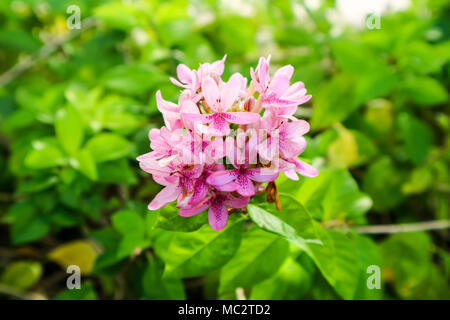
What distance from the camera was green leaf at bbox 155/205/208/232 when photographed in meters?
0.72

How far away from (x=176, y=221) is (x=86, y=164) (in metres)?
0.52

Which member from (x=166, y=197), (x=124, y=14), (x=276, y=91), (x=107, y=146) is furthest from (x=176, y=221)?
(x=124, y=14)

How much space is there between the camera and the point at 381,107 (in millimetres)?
1581

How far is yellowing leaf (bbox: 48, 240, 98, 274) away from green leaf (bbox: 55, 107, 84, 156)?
45 cm

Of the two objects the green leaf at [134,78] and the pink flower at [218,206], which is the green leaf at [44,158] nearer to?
the green leaf at [134,78]

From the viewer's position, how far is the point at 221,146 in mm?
649

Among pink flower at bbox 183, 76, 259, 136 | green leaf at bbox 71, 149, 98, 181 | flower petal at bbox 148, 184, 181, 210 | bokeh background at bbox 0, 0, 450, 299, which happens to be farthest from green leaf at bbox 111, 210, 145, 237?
pink flower at bbox 183, 76, 259, 136

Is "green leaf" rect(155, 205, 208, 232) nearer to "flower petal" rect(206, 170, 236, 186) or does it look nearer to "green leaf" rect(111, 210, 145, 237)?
"flower petal" rect(206, 170, 236, 186)

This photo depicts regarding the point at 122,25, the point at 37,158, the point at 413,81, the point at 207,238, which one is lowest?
the point at 207,238

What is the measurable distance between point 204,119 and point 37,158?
72 centimetres

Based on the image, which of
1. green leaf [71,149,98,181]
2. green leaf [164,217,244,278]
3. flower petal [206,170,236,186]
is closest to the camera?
flower petal [206,170,236,186]

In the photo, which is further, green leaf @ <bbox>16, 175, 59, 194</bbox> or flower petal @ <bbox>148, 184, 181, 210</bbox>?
green leaf @ <bbox>16, 175, 59, 194</bbox>
